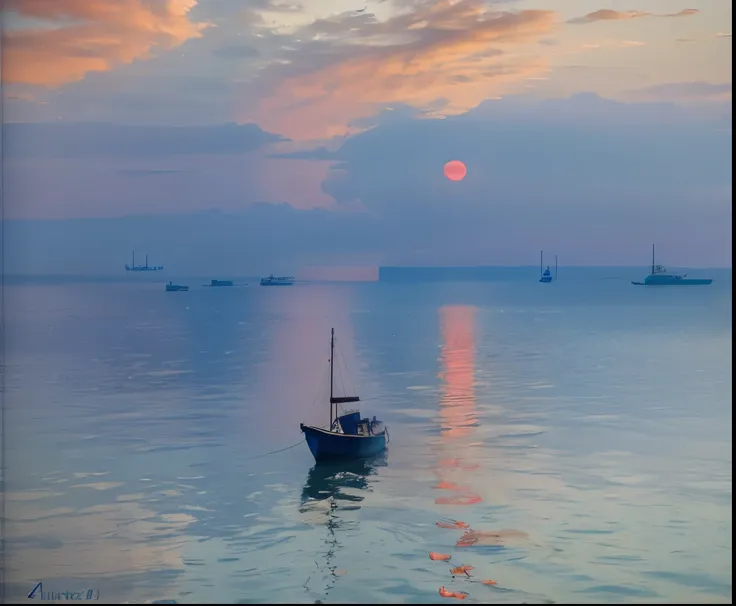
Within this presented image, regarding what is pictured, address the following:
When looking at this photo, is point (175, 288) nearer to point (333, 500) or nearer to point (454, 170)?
point (454, 170)

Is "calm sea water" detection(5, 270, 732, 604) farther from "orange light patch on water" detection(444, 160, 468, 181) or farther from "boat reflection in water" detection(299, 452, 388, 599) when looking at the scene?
"orange light patch on water" detection(444, 160, 468, 181)

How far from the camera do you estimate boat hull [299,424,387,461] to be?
5930mm

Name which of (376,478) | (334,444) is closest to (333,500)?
(376,478)

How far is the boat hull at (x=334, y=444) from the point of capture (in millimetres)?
5930

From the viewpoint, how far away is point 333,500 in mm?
5227

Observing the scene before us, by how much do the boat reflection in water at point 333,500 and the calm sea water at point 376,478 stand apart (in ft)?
0.07

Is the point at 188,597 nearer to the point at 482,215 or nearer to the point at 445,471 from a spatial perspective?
the point at 445,471

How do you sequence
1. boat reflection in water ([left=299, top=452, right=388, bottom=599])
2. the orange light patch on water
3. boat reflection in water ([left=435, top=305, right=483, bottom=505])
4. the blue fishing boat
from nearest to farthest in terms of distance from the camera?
1. boat reflection in water ([left=299, top=452, right=388, bottom=599])
2. boat reflection in water ([left=435, top=305, right=483, bottom=505])
3. the blue fishing boat
4. the orange light patch on water

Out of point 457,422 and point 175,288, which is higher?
point 175,288

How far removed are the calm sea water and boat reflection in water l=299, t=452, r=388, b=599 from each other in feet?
0.07

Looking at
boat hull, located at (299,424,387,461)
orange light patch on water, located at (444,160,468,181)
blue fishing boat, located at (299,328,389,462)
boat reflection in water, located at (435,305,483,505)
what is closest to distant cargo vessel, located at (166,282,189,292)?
boat reflection in water, located at (435,305,483,505)

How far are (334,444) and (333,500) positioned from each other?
2.69ft

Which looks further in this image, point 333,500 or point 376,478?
point 376,478

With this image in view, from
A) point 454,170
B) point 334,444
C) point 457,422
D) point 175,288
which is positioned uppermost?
point 454,170
